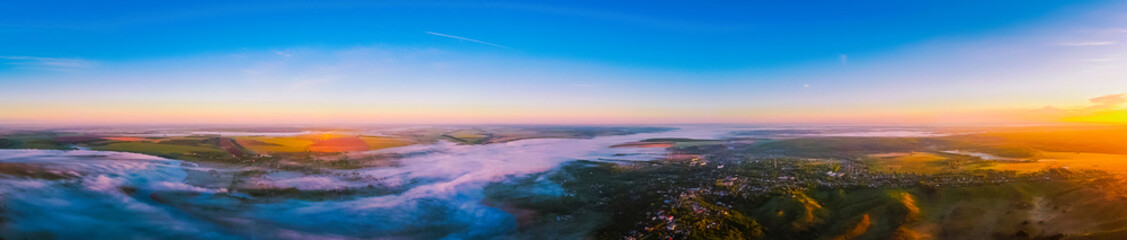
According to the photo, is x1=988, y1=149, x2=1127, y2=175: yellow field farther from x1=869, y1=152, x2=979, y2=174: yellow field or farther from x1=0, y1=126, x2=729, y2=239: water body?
x1=0, y1=126, x2=729, y2=239: water body

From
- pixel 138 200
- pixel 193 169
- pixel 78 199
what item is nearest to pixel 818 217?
pixel 138 200

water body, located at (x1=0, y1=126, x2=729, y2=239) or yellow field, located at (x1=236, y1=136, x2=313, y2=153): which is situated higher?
yellow field, located at (x1=236, y1=136, x2=313, y2=153)

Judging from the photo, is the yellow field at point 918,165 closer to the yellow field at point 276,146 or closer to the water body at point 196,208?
the water body at point 196,208

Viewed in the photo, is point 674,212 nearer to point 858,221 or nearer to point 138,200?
point 858,221

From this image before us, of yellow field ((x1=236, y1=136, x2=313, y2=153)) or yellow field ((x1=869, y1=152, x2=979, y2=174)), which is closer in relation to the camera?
yellow field ((x1=869, y1=152, x2=979, y2=174))

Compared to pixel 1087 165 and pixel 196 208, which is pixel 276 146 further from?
pixel 1087 165

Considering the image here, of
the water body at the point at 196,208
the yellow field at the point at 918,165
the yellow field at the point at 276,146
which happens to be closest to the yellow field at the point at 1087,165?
the yellow field at the point at 918,165

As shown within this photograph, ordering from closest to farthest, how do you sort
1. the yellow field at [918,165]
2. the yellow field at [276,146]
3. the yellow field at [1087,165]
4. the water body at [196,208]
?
the water body at [196,208], the yellow field at [1087,165], the yellow field at [918,165], the yellow field at [276,146]

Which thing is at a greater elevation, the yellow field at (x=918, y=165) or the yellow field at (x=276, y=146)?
the yellow field at (x=276, y=146)

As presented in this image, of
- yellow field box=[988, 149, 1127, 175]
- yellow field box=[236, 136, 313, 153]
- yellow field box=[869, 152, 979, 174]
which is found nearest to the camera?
yellow field box=[988, 149, 1127, 175]

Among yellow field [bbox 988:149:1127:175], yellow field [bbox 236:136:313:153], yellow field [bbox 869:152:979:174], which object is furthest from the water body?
yellow field [bbox 988:149:1127:175]

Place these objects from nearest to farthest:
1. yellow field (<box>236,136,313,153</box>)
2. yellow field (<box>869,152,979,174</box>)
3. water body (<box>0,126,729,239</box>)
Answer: water body (<box>0,126,729,239</box>)
yellow field (<box>869,152,979,174</box>)
yellow field (<box>236,136,313,153</box>)
